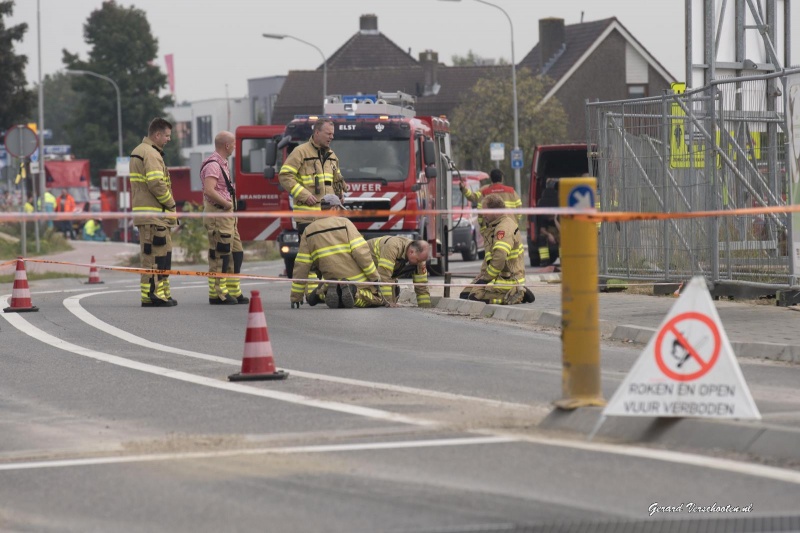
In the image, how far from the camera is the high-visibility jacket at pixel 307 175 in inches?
650

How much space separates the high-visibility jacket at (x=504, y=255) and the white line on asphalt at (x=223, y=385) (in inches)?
195

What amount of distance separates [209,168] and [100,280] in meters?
9.88

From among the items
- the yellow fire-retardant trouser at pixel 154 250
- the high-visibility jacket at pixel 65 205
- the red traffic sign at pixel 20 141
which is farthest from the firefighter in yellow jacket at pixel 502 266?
the high-visibility jacket at pixel 65 205

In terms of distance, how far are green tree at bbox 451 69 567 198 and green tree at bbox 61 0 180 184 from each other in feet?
145

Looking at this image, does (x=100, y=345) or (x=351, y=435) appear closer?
(x=351, y=435)

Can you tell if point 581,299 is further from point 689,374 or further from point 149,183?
point 149,183

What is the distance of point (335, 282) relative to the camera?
15414mm

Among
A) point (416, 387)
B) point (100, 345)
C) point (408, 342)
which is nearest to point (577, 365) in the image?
point (416, 387)

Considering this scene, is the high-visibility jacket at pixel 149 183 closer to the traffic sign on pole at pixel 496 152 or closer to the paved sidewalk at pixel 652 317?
the paved sidewalk at pixel 652 317

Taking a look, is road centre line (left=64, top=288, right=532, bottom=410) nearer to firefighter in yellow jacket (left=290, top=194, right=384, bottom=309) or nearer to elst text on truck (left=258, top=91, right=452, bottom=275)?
firefighter in yellow jacket (left=290, top=194, right=384, bottom=309)

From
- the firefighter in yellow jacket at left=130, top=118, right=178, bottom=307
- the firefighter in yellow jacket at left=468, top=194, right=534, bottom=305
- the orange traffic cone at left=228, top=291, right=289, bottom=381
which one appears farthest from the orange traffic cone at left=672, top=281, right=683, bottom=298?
the orange traffic cone at left=228, top=291, right=289, bottom=381

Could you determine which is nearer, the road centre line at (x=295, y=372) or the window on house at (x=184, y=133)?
the road centre line at (x=295, y=372)

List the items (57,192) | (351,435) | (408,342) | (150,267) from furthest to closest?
(57,192)
(150,267)
(408,342)
(351,435)

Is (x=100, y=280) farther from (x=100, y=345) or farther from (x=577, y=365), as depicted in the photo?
(x=577, y=365)
